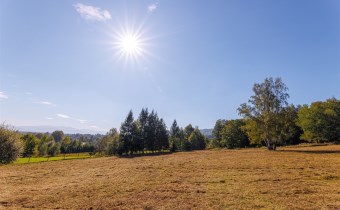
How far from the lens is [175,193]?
16.8 meters

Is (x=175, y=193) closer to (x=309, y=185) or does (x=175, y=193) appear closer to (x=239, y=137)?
(x=309, y=185)

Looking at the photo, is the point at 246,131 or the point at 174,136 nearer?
the point at 246,131

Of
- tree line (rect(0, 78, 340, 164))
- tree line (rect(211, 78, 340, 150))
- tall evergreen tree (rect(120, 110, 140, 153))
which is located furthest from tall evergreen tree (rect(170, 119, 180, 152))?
tree line (rect(211, 78, 340, 150))

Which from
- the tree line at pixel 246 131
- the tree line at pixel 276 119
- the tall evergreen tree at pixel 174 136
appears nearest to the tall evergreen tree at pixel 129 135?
the tree line at pixel 246 131

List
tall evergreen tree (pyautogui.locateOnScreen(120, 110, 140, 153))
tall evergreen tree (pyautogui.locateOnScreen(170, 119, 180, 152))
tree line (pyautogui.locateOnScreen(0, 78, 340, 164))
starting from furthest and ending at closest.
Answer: tall evergreen tree (pyautogui.locateOnScreen(170, 119, 180, 152)), tall evergreen tree (pyautogui.locateOnScreen(120, 110, 140, 153)), tree line (pyautogui.locateOnScreen(0, 78, 340, 164))

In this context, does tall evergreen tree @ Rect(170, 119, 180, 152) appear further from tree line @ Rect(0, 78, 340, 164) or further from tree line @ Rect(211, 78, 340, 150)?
tree line @ Rect(211, 78, 340, 150)

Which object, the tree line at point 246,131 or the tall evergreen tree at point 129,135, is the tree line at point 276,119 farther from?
the tall evergreen tree at point 129,135

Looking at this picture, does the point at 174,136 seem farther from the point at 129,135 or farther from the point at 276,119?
the point at 276,119

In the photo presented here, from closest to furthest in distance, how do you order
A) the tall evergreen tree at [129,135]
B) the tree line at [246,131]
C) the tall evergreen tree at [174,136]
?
the tree line at [246,131], the tall evergreen tree at [129,135], the tall evergreen tree at [174,136]

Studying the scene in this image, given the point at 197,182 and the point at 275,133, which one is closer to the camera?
the point at 197,182

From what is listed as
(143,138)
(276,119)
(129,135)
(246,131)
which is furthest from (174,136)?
(276,119)

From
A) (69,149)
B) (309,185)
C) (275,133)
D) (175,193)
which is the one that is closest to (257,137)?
(275,133)

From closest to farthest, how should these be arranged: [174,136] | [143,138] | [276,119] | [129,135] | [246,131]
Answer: [276,119], [246,131], [129,135], [143,138], [174,136]

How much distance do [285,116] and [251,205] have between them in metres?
54.8
